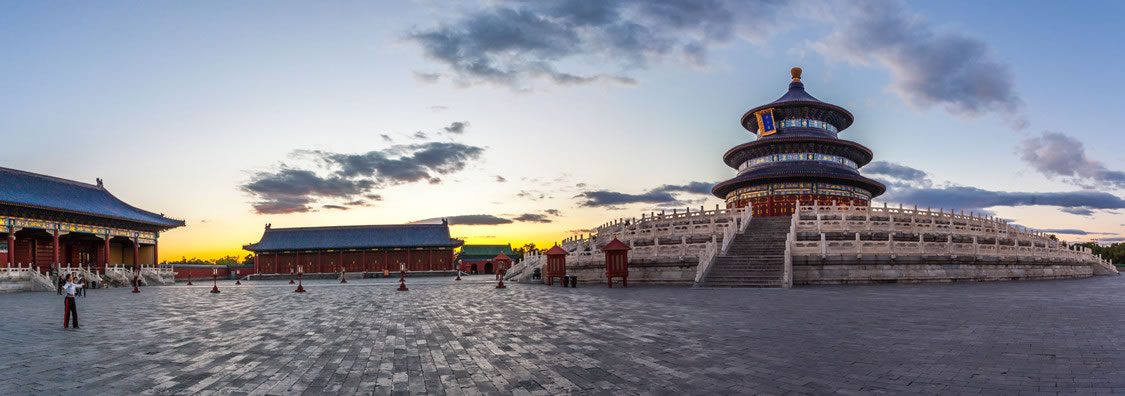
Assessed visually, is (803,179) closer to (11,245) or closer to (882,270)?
(882,270)

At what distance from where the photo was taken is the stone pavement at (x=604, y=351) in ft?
21.0

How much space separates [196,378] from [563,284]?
2036cm

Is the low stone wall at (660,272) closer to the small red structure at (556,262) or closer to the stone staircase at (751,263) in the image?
the stone staircase at (751,263)

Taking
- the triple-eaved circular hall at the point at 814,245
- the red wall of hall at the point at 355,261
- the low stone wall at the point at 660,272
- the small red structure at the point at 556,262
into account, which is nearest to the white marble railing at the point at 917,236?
the triple-eaved circular hall at the point at 814,245

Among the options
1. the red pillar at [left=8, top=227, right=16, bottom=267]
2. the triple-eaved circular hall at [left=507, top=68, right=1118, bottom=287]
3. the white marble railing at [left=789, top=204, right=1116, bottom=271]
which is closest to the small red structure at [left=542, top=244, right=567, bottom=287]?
the triple-eaved circular hall at [left=507, top=68, right=1118, bottom=287]

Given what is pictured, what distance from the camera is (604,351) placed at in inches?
331

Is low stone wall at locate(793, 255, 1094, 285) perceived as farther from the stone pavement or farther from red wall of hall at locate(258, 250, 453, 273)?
red wall of hall at locate(258, 250, 453, 273)

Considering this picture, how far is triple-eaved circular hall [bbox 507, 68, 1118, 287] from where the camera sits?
74.9 feet

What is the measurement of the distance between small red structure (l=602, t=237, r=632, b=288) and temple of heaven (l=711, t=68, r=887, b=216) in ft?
82.4

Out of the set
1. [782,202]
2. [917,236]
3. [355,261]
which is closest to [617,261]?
[917,236]

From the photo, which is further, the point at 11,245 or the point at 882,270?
the point at 11,245

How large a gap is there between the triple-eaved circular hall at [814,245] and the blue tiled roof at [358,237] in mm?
27962

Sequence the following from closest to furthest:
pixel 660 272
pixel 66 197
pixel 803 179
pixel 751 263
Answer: pixel 751 263
pixel 660 272
pixel 66 197
pixel 803 179

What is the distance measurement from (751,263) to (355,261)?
4776cm
